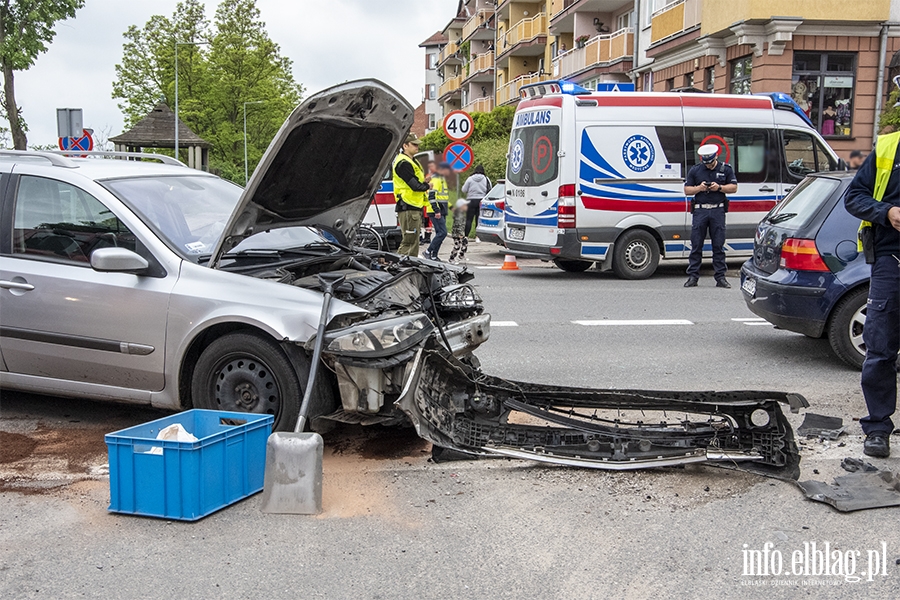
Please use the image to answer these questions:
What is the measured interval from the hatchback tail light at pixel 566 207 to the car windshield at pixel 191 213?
774cm

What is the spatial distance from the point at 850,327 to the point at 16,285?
595cm

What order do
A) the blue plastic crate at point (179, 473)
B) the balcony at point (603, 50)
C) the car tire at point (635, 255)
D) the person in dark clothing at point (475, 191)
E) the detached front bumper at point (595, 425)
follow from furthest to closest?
the balcony at point (603, 50) < the person in dark clothing at point (475, 191) < the car tire at point (635, 255) < the detached front bumper at point (595, 425) < the blue plastic crate at point (179, 473)

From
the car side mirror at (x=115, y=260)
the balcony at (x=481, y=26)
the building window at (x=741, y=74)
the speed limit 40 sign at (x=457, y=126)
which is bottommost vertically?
the car side mirror at (x=115, y=260)

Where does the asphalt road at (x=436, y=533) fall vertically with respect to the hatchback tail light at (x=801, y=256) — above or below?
below

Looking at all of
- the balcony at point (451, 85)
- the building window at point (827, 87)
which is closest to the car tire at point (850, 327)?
the building window at point (827, 87)

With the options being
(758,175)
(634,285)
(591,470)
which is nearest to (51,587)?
(591,470)

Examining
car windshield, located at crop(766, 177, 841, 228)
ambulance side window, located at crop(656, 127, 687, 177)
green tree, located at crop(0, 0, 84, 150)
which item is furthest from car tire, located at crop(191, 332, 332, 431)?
green tree, located at crop(0, 0, 84, 150)

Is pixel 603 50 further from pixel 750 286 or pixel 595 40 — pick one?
pixel 750 286

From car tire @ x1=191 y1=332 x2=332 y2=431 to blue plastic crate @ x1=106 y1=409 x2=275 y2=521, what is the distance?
0.45 meters

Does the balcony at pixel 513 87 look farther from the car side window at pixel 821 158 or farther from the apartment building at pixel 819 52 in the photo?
the car side window at pixel 821 158

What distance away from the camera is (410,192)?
13266 mm

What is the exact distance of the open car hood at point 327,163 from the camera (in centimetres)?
514

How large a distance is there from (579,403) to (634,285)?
838 cm

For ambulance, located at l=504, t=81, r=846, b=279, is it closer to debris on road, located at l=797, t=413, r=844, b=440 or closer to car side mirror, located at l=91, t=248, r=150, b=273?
debris on road, located at l=797, t=413, r=844, b=440
